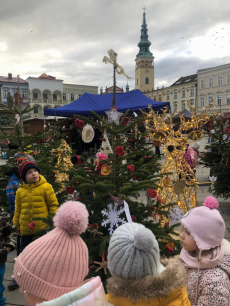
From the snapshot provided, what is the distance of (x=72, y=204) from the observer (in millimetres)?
1261

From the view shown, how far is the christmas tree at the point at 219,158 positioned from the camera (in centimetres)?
532

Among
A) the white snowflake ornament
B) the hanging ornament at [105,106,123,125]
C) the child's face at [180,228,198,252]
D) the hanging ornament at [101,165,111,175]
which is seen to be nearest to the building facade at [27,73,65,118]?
the hanging ornament at [105,106,123,125]

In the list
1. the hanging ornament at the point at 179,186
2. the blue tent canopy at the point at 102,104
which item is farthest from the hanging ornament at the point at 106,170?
the blue tent canopy at the point at 102,104

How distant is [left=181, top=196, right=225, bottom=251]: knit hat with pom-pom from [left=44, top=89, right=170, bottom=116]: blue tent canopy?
10.3 m

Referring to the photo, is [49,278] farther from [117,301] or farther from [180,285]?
[180,285]

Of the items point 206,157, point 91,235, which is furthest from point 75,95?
point 91,235

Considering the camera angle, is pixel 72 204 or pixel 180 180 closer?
pixel 72 204

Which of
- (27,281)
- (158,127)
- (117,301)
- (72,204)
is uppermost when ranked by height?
(158,127)

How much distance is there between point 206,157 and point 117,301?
21.4ft

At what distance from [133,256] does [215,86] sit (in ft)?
185

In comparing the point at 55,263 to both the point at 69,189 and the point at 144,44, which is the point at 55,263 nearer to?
the point at 69,189

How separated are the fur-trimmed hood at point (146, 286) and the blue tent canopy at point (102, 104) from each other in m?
10.9

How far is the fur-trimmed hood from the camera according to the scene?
1.16m

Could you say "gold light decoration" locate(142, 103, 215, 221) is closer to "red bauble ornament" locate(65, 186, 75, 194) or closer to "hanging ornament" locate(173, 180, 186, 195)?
"hanging ornament" locate(173, 180, 186, 195)
